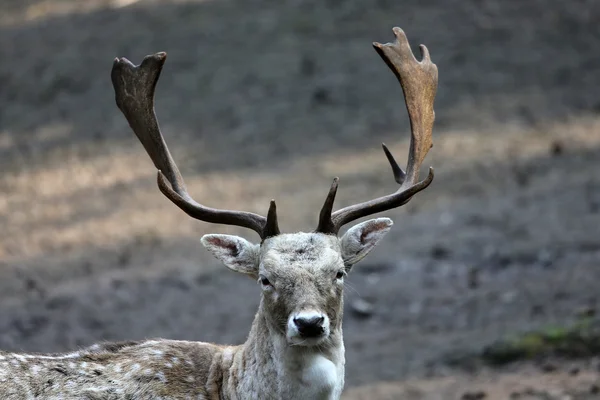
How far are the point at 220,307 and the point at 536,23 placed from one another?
34.2 feet

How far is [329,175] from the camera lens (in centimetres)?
1805

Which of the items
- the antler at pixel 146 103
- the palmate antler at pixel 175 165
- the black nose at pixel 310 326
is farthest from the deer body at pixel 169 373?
the antler at pixel 146 103

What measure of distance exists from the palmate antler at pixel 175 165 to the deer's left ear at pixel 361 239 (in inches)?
4.3

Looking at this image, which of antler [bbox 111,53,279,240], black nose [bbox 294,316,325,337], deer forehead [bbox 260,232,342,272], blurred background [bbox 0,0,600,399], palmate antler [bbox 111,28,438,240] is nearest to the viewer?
black nose [bbox 294,316,325,337]

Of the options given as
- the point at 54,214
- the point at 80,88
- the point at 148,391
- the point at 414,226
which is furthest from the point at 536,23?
the point at 148,391

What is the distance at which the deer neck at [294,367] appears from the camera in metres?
7.94

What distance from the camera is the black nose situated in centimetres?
764

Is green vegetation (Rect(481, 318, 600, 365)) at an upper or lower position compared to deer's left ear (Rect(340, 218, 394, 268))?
lower

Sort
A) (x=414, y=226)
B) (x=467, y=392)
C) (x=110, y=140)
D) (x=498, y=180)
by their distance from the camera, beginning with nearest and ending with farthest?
(x=467, y=392) < (x=414, y=226) < (x=498, y=180) < (x=110, y=140)

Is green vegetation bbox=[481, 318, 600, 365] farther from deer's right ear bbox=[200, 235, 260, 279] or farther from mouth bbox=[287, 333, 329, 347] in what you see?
mouth bbox=[287, 333, 329, 347]

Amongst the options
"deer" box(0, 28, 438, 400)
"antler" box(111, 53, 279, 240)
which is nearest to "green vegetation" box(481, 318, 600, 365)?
"deer" box(0, 28, 438, 400)

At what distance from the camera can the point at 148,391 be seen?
8242 mm

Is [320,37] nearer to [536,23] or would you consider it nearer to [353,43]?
[353,43]

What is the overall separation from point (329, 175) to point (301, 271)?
33.1 ft
